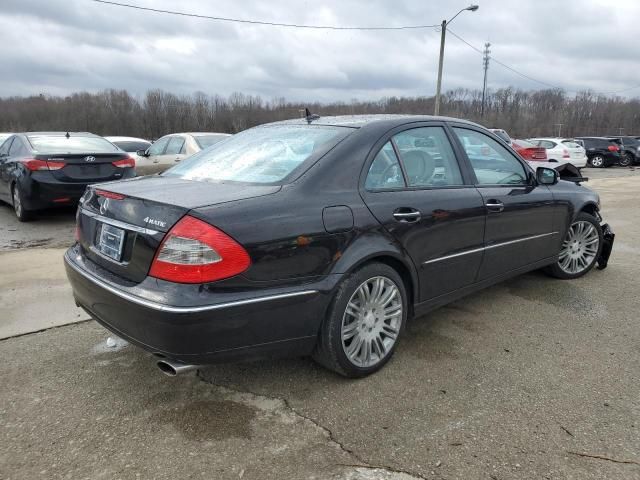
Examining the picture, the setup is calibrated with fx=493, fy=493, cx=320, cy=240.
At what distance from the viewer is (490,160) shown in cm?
380

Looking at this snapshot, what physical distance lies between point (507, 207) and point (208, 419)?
2571 millimetres

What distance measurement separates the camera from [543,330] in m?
3.59

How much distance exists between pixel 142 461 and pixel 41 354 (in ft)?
4.85

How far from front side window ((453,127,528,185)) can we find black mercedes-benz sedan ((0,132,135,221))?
5520 mm

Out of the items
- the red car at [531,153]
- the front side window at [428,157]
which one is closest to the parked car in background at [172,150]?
the front side window at [428,157]

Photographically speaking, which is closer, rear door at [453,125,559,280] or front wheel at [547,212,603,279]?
rear door at [453,125,559,280]

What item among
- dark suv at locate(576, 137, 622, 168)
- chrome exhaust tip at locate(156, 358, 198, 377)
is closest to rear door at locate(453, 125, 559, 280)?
chrome exhaust tip at locate(156, 358, 198, 377)

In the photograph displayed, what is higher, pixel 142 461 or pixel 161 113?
pixel 161 113

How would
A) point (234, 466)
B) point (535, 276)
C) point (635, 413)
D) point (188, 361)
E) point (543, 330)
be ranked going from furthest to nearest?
point (535, 276), point (543, 330), point (635, 413), point (188, 361), point (234, 466)

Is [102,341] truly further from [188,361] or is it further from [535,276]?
[535,276]

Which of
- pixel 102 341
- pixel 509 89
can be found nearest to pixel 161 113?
Answer: pixel 509 89

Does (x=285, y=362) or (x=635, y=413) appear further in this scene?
(x=285, y=362)

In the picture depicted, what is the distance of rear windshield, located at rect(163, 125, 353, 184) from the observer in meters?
2.81

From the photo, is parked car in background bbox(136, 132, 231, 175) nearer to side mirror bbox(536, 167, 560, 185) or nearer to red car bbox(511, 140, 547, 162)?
side mirror bbox(536, 167, 560, 185)
